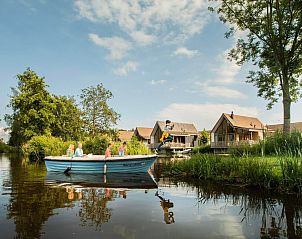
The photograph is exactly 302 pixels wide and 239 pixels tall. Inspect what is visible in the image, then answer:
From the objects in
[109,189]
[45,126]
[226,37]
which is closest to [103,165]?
[109,189]

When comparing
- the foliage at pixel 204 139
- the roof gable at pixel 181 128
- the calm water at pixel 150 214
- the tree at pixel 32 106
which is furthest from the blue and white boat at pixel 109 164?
the foliage at pixel 204 139

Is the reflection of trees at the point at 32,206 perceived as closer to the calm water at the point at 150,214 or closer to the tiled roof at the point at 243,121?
the calm water at the point at 150,214

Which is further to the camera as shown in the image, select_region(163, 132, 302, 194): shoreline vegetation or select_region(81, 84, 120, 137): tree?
select_region(81, 84, 120, 137): tree

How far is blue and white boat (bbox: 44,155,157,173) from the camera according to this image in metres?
17.0

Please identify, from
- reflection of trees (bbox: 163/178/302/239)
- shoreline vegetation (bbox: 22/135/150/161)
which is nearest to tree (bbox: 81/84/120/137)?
shoreline vegetation (bbox: 22/135/150/161)

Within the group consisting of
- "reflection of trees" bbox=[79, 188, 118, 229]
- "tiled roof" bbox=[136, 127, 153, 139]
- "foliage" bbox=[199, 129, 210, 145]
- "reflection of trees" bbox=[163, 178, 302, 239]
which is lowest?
"reflection of trees" bbox=[79, 188, 118, 229]

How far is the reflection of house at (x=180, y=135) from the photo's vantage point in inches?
2281

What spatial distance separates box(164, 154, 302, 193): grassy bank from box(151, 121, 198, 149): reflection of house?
4168 cm

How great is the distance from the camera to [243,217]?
7145 mm

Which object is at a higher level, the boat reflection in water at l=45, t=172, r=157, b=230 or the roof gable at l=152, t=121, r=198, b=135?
the roof gable at l=152, t=121, r=198, b=135

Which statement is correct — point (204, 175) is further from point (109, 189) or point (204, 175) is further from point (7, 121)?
point (7, 121)

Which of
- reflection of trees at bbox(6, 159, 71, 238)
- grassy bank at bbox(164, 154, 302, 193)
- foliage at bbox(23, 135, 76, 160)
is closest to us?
reflection of trees at bbox(6, 159, 71, 238)

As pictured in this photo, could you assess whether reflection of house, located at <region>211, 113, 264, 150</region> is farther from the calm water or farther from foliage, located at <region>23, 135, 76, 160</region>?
the calm water

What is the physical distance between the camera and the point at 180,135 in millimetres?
58750
